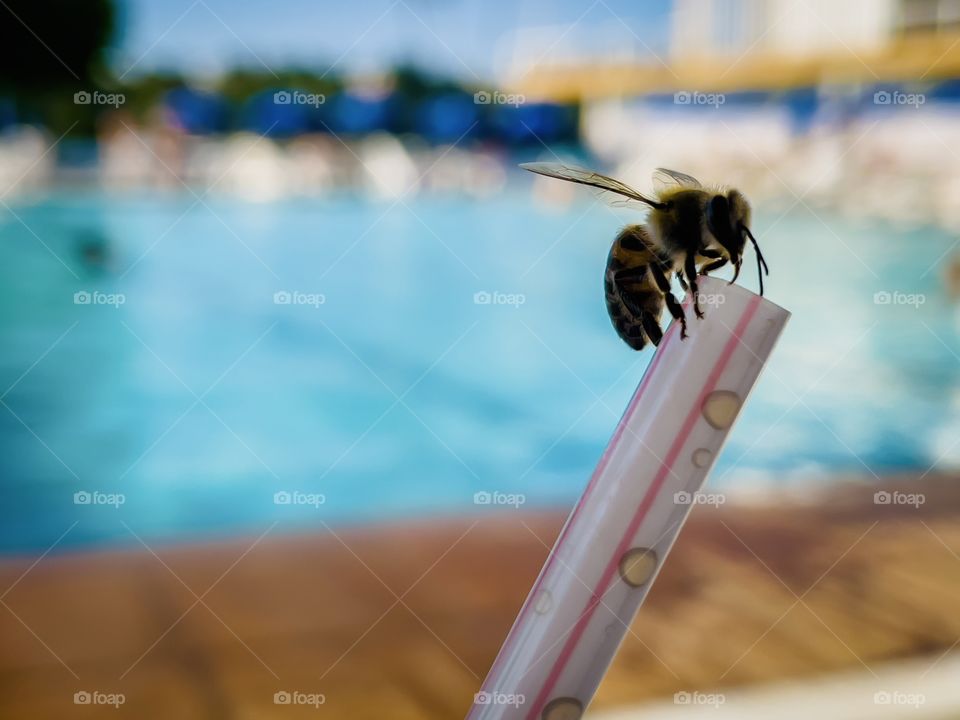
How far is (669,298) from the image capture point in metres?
0.59

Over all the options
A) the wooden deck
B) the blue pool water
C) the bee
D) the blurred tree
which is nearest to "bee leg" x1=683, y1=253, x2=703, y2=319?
the bee

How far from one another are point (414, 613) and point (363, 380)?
5.15 meters

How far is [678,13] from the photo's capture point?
75.4 feet

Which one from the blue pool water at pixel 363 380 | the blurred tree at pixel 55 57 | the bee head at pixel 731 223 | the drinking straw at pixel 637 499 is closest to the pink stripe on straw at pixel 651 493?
the drinking straw at pixel 637 499

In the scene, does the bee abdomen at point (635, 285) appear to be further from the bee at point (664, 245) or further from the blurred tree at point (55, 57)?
the blurred tree at point (55, 57)

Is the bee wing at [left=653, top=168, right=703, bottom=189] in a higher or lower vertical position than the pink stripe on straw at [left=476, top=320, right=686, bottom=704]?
higher

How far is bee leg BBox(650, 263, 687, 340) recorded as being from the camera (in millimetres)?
472

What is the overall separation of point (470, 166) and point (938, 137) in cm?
841

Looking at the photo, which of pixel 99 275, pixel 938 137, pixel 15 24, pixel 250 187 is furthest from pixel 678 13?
pixel 99 275

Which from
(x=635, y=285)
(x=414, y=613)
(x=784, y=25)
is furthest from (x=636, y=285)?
(x=784, y=25)

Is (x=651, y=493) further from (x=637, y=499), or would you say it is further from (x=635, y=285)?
(x=635, y=285)

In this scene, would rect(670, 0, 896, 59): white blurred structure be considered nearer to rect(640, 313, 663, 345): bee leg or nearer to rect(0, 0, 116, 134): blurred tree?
rect(0, 0, 116, 134): blurred tree

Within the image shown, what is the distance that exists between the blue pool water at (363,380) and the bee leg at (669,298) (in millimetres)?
1452

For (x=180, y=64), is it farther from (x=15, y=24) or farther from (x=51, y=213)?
(x=51, y=213)
